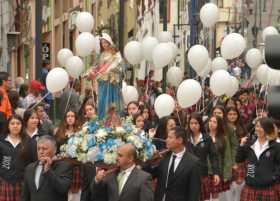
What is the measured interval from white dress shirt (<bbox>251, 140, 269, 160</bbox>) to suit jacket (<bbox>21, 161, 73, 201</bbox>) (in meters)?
3.35

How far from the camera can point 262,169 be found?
12.9 metres

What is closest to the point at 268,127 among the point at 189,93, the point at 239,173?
the point at 239,173

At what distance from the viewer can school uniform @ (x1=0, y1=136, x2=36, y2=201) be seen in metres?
12.3

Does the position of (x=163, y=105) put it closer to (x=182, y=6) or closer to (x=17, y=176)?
(x=17, y=176)

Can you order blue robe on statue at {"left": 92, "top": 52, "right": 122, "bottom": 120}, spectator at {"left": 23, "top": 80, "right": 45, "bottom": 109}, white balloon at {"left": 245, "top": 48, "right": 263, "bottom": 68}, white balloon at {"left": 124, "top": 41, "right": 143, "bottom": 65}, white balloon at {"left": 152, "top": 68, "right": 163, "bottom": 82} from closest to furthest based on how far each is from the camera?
blue robe on statue at {"left": 92, "top": 52, "right": 122, "bottom": 120} → spectator at {"left": 23, "top": 80, "right": 45, "bottom": 109} → white balloon at {"left": 124, "top": 41, "right": 143, "bottom": 65} → white balloon at {"left": 245, "top": 48, "right": 263, "bottom": 68} → white balloon at {"left": 152, "top": 68, "right": 163, "bottom": 82}

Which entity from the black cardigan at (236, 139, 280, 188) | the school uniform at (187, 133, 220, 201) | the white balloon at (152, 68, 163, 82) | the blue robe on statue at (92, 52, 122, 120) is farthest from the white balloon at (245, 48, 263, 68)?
the black cardigan at (236, 139, 280, 188)

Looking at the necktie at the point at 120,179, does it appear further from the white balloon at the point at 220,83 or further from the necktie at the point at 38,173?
the white balloon at the point at 220,83

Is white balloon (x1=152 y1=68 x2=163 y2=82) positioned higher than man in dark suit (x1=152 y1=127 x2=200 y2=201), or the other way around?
man in dark suit (x1=152 y1=127 x2=200 y2=201)

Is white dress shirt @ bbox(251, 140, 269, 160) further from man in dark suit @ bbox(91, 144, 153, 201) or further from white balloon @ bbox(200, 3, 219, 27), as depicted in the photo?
white balloon @ bbox(200, 3, 219, 27)

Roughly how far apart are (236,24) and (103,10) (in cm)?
1057

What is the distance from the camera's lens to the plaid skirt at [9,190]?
12.5 meters

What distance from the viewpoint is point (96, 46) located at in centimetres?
1703

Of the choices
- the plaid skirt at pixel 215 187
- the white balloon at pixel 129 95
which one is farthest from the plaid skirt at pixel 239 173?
the white balloon at pixel 129 95

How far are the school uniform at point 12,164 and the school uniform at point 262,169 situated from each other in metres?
2.85
